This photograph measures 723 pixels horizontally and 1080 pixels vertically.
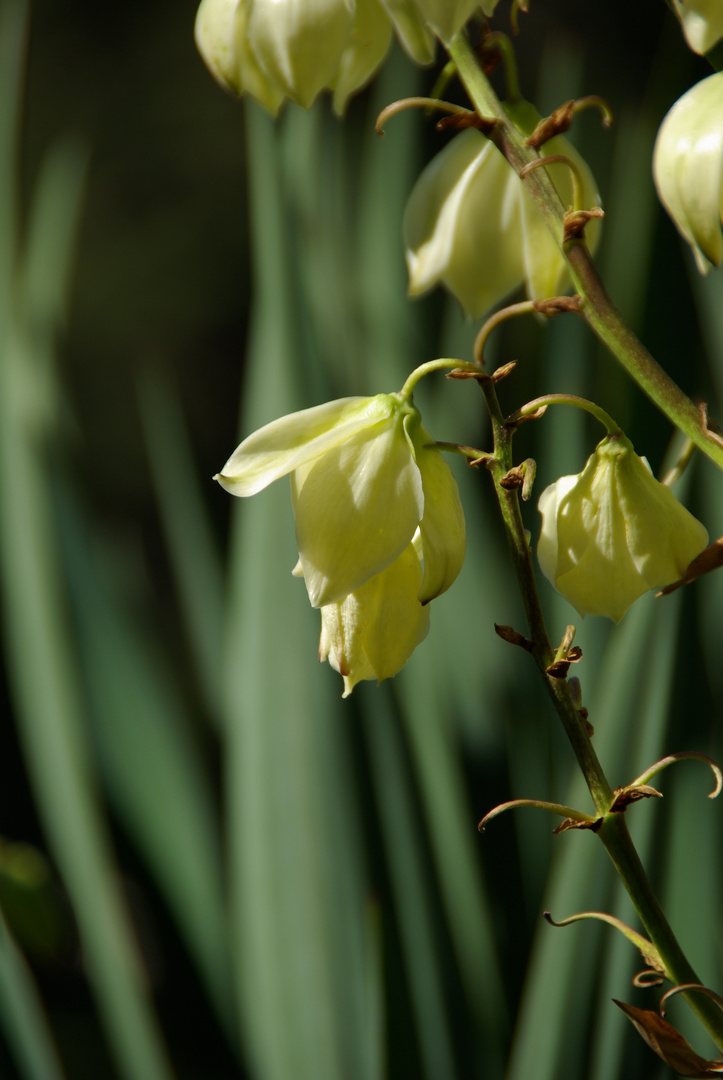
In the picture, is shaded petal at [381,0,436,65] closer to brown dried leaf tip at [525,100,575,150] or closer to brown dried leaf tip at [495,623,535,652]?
brown dried leaf tip at [525,100,575,150]

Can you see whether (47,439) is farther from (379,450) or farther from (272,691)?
(379,450)

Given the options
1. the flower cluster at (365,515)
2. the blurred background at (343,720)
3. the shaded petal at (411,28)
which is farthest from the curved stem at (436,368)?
the blurred background at (343,720)

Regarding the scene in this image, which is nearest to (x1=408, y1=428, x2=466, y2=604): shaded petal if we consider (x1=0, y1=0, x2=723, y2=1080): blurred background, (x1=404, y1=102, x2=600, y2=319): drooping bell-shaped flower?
(x1=404, y1=102, x2=600, y2=319): drooping bell-shaped flower

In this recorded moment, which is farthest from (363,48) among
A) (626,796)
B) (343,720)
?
(343,720)

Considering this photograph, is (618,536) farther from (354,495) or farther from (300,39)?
(300,39)

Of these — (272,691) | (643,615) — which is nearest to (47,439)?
(272,691)

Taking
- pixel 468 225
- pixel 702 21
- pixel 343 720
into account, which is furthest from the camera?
pixel 343 720
